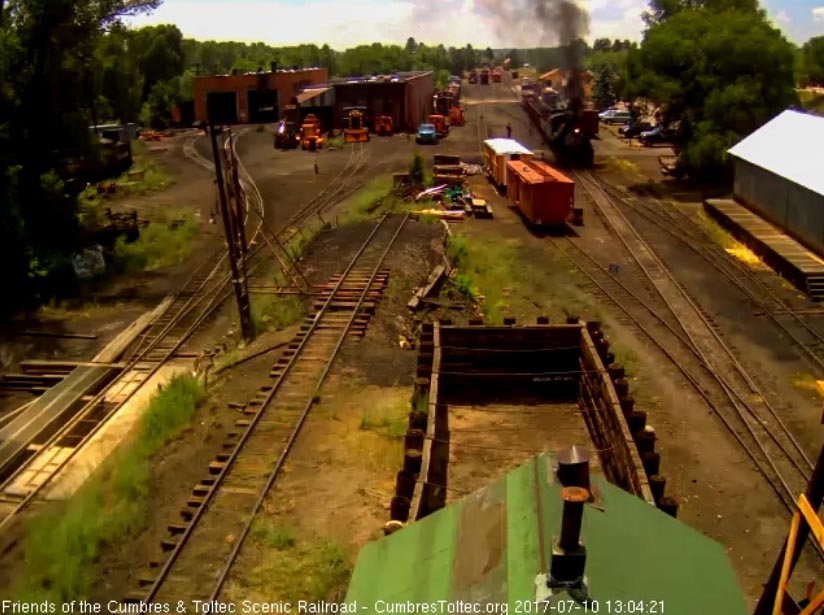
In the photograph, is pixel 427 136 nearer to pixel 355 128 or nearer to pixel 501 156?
pixel 355 128

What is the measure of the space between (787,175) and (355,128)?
118 ft

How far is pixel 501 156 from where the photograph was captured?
35.6 m

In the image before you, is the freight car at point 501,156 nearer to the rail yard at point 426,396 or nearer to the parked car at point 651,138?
the rail yard at point 426,396

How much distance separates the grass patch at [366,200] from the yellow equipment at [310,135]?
1380 cm

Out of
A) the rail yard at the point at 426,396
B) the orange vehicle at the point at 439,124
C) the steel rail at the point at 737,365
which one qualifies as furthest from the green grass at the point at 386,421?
the orange vehicle at the point at 439,124

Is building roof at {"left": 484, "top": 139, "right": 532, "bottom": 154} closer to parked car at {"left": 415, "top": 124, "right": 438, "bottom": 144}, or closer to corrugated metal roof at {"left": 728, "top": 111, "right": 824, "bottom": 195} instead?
corrugated metal roof at {"left": 728, "top": 111, "right": 824, "bottom": 195}

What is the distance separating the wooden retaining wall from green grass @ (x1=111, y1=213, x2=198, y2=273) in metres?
15.2

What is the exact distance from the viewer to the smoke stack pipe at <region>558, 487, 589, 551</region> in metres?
4.39

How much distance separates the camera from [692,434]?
1449cm

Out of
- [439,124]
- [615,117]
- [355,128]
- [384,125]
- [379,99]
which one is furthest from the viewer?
[615,117]

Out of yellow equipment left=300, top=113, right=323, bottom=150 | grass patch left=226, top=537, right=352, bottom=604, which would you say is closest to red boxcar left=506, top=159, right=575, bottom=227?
grass patch left=226, top=537, right=352, bottom=604

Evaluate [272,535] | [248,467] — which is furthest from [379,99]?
[272,535]

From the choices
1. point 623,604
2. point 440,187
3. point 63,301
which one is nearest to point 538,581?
point 623,604

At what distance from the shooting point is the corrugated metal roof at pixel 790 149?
25759 mm
